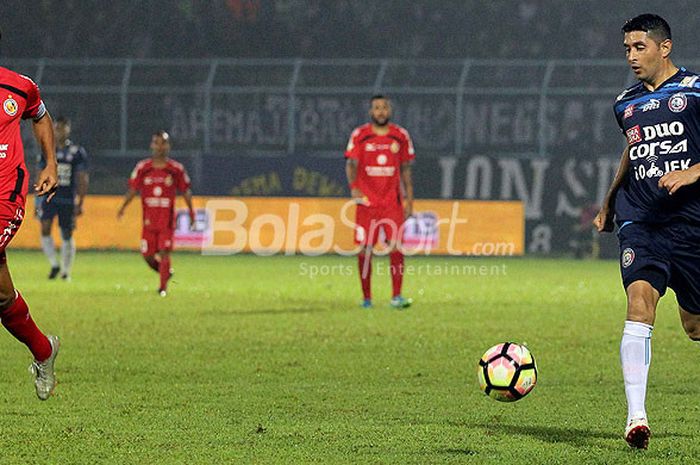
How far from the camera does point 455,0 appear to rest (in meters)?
35.5

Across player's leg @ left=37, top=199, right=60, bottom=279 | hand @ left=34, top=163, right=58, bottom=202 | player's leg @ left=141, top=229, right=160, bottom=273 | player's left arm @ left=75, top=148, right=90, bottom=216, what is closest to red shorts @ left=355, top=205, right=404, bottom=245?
player's leg @ left=141, top=229, right=160, bottom=273

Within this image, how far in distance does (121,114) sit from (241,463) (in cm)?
2313

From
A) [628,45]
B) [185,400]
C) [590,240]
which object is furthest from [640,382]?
[590,240]

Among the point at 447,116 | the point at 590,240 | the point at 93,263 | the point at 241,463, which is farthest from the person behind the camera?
the point at 447,116

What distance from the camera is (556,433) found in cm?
682

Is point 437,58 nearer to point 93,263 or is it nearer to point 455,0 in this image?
point 455,0

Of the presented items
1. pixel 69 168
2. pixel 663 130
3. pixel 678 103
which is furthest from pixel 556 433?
pixel 69 168

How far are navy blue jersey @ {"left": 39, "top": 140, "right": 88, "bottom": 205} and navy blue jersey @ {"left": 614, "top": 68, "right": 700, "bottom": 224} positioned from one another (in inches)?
535

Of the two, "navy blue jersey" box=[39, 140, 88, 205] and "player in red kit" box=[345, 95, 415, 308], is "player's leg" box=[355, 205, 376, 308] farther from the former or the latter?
"navy blue jersey" box=[39, 140, 88, 205]

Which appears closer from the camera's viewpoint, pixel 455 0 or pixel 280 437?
pixel 280 437

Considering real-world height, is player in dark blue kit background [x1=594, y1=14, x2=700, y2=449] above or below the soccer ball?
above

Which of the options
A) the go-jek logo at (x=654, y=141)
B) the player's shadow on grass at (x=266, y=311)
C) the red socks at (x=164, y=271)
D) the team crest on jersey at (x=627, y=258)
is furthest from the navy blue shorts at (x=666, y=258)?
the red socks at (x=164, y=271)

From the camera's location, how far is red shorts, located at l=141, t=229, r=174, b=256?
659 inches

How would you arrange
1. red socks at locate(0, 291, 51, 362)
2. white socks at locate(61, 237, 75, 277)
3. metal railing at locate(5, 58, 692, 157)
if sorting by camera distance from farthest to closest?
1. metal railing at locate(5, 58, 692, 157)
2. white socks at locate(61, 237, 75, 277)
3. red socks at locate(0, 291, 51, 362)
